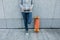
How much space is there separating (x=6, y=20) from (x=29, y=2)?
3.70ft

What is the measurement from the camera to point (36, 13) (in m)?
4.06

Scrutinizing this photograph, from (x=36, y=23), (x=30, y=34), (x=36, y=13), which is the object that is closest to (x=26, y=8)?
(x=36, y=13)

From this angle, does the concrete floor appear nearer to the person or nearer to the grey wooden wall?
the grey wooden wall

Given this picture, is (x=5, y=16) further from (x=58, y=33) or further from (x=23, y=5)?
(x=58, y=33)

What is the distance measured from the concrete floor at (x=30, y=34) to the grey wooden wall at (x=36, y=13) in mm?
219

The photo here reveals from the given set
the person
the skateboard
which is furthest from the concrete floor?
the person

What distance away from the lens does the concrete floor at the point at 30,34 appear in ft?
12.1

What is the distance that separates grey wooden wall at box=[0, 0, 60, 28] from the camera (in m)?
3.93

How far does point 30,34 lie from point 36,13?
2.59 ft

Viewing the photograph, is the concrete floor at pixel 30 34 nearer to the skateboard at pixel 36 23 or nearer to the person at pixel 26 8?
the skateboard at pixel 36 23

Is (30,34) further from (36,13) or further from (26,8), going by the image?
(26,8)

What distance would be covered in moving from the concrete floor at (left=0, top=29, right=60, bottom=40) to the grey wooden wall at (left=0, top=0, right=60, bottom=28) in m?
0.22

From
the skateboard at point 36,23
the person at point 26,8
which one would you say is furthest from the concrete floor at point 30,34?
the person at point 26,8

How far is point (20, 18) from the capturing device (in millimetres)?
4105
